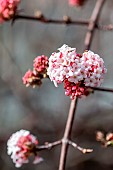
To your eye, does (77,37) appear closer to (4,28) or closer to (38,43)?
(38,43)

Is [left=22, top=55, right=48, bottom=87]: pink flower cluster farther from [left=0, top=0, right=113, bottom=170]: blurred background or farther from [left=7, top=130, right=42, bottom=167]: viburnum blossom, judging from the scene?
[left=0, top=0, right=113, bottom=170]: blurred background

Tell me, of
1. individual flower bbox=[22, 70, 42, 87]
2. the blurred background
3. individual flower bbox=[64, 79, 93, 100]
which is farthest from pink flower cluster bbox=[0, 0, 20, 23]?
the blurred background

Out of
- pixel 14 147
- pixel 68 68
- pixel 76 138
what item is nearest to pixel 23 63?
pixel 76 138

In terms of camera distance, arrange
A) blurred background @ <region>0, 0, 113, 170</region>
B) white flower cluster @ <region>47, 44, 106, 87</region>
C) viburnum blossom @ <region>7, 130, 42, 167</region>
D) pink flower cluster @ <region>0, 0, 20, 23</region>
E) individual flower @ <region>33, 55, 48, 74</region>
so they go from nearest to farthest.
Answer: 1. white flower cluster @ <region>47, 44, 106, 87</region>
2. individual flower @ <region>33, 55, 48, 74</region>
3. viburnum blossom @ <region>7, 130, 42, 167</region>
4. pink flower cluster @ <region>0, 0, 20, 23</region>
5. blurred background @ <region>0, 0, 113, 170</region>

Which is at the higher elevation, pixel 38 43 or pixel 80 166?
pixel 38 43

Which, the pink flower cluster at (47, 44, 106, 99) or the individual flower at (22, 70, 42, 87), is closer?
the pink flower cluster at (47, 44, 106, 99)

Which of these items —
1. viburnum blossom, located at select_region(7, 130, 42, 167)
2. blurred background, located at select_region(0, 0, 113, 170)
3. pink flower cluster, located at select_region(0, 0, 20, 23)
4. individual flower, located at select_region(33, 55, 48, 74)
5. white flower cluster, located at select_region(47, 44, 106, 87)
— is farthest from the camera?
blurred background, located at select_region(0, 0, 113, 170)

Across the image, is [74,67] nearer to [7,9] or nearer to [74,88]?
[74,88]
